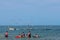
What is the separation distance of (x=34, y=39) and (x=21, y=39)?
245 centimetres

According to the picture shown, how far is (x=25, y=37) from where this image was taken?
5247 centimetres

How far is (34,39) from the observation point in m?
51.0

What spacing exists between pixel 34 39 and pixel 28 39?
195cm

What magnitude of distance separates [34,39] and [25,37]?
88.9 inches

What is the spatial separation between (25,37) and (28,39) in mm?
3094

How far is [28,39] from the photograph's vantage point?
49.4 m

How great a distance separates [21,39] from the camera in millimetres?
50750

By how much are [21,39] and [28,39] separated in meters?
1.86

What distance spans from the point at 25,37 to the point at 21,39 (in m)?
1.88
